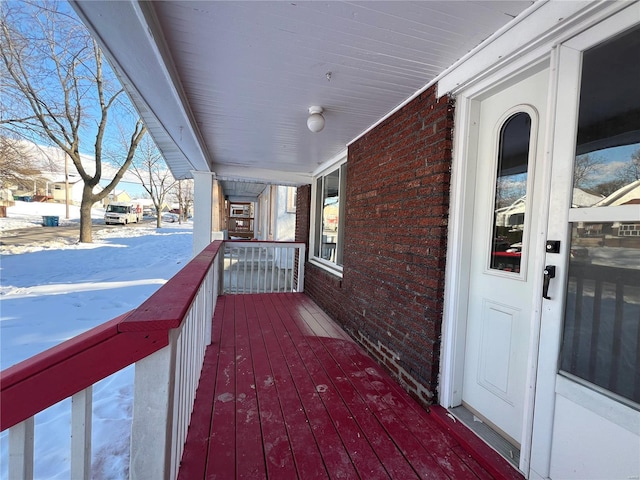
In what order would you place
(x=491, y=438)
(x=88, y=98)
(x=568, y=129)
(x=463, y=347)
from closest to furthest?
(x=568, y=129) → (x=491, y=438) → (x=463, y=347) → (x=88, y=98)

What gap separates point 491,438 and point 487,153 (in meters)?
1.72

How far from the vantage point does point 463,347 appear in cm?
203

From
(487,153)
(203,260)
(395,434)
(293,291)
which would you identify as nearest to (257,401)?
(395,434)

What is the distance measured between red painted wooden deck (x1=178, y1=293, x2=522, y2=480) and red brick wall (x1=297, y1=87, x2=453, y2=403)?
10.9 inches

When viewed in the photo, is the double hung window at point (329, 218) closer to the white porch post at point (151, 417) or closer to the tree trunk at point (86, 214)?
the white porch post at point (151, 417)

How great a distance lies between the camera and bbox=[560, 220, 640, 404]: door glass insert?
45.1 inches

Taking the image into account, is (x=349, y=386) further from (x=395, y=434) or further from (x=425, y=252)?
(x=425, y=252)

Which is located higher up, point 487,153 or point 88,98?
point 88,98

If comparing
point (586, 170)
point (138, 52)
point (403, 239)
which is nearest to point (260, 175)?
point (403, 239)

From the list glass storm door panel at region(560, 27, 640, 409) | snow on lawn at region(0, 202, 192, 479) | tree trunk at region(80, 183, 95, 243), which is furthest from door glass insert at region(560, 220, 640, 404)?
tree trunk at region(80, 183, 95, 243)

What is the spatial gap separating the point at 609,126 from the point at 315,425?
216 centimetres

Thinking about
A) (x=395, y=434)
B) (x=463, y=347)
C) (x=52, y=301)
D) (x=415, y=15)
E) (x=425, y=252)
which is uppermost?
(x=415, y=15)

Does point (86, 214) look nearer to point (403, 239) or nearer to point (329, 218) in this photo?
point (329, 218)

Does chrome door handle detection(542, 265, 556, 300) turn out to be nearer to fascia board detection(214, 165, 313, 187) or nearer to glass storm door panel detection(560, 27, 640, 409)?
glass storm door panel detection(560, 27, 640, 409)
